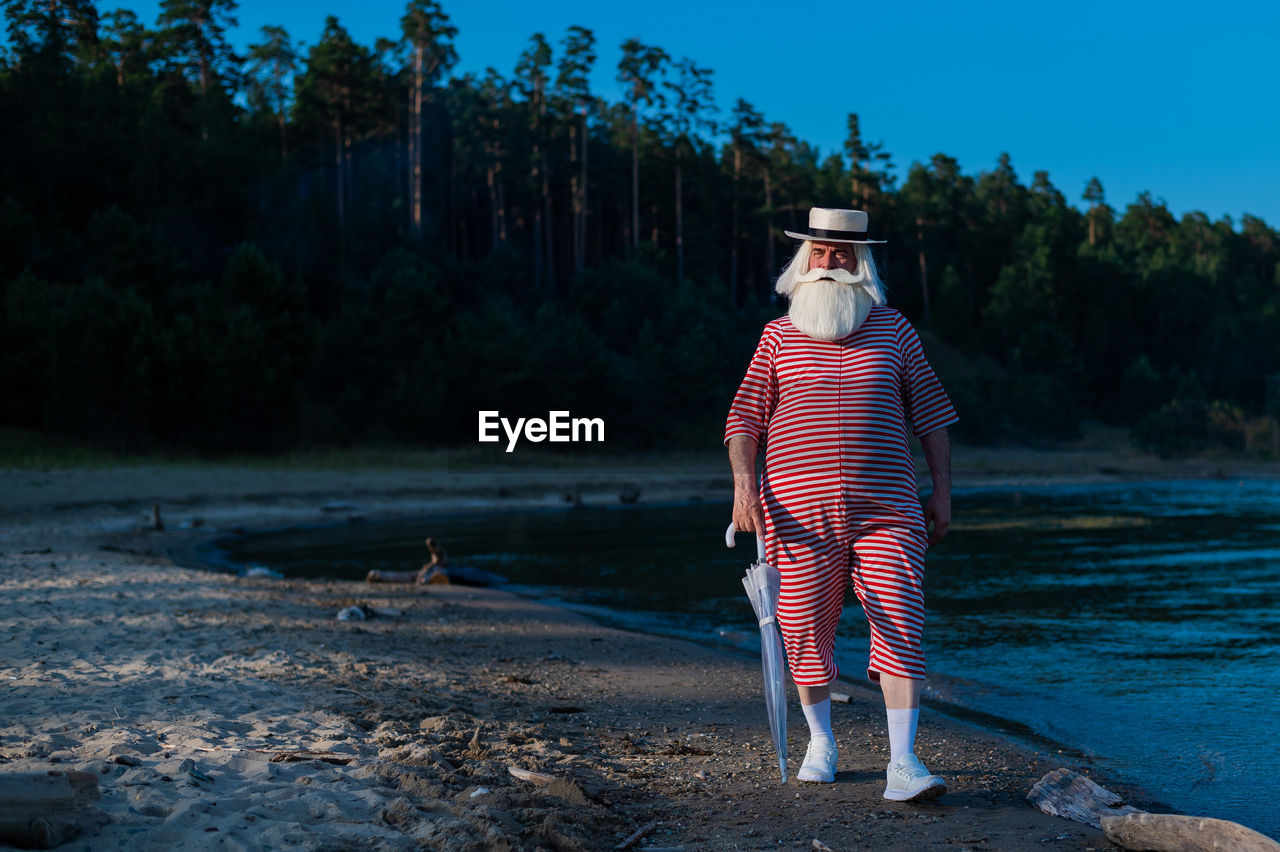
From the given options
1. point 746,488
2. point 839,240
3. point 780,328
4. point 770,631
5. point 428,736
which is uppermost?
point 839,240

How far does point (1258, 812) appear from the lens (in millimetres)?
4785

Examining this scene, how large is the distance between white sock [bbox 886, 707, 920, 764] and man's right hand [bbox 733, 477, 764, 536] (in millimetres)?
862

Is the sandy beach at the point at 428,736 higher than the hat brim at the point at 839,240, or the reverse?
the hat brim at the point at 839,240

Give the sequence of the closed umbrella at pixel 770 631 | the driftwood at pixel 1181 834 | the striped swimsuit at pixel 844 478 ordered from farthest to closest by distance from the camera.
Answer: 1. the closed umbrella at pixel 770 631
2. the striped swimsuit at pixel 844 478
3. the driftwood at pixel 1181 834

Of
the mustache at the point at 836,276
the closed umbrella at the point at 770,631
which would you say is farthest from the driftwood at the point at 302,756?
the mustache at the point at 836,276

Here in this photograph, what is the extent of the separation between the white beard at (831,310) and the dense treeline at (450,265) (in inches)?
1009

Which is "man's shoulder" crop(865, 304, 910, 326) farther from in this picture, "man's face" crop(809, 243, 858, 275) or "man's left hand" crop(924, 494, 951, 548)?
"man's left hand" crop(924, 494, 951, 548)

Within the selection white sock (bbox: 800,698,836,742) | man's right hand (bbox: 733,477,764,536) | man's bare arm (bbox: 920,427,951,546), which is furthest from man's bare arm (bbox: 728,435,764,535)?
white sock (bbox: 800,698,836,742)

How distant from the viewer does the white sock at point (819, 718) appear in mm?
4547

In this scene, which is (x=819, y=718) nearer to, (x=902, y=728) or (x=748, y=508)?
(x=902, y=728)

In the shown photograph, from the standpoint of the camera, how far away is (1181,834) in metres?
3.75

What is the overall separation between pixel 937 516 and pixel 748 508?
2.36 ft

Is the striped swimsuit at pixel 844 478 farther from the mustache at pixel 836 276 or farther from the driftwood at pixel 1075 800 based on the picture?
the driftwood at pixel 1075 800

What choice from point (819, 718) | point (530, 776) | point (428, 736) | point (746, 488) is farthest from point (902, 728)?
point (428, 736)
